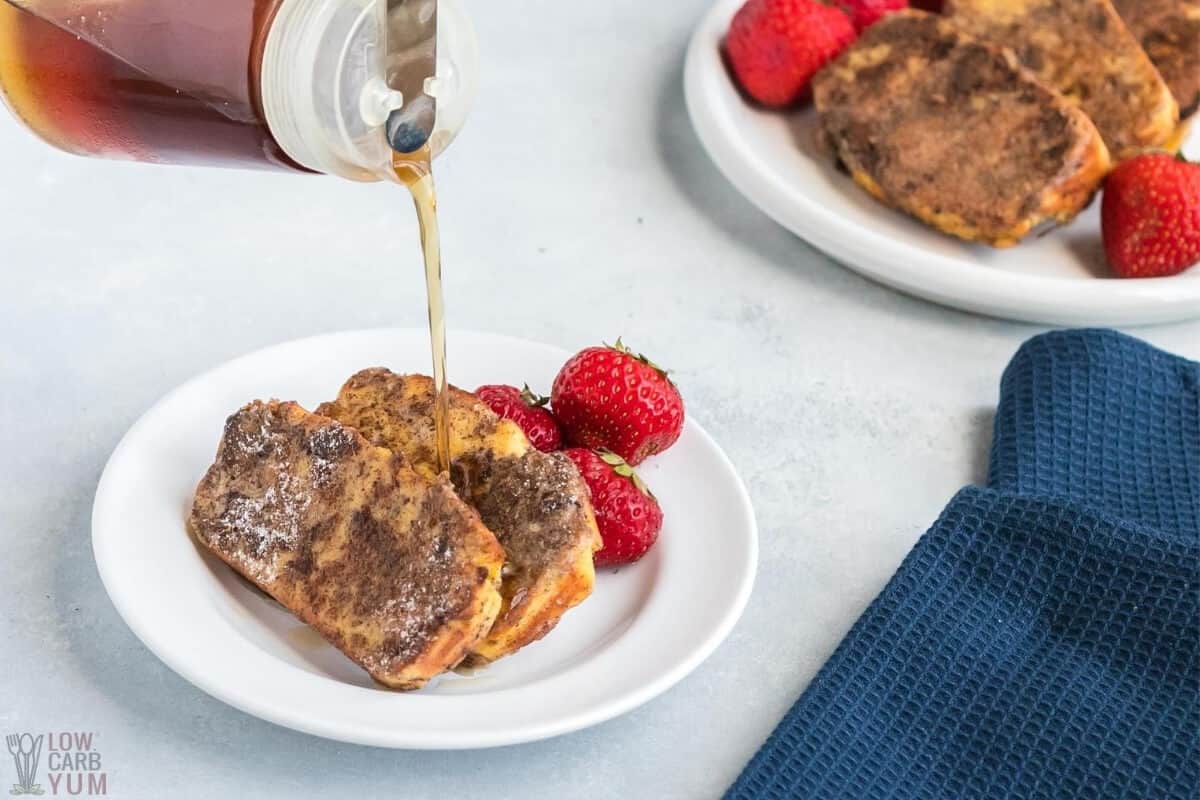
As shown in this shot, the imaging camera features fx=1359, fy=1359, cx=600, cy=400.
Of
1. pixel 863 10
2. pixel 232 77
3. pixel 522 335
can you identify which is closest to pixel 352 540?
pixel 232 77

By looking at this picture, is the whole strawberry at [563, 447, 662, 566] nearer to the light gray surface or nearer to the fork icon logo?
the light gray surface

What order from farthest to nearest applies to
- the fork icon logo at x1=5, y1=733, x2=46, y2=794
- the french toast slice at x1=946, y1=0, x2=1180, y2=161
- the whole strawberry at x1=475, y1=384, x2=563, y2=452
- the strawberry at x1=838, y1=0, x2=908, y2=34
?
the strawberry at x1=838, y1=0, x2=908, y2=34, the french toast slice at x1=946, y1=0, x2=1180, y2=161, the whole strawberry at x1=475, y1=384, x2=563, y2=452, the fork icon logo at x1=5, y1=733, x2=46, y2=794

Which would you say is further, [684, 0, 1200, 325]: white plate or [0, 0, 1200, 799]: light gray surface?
[684, 0, 1200, 325]: white plate

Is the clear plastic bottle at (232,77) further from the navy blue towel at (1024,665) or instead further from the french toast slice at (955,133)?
the french toast slice at (955,133)

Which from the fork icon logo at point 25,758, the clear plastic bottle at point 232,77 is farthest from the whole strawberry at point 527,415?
the fork icon logo at point 25,758

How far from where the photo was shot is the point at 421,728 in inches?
47.4

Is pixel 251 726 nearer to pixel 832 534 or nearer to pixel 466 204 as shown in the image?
pixel 832 534

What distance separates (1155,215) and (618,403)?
102 cm

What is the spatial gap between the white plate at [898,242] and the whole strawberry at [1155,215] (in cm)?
4

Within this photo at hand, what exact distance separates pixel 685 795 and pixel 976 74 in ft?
4.55

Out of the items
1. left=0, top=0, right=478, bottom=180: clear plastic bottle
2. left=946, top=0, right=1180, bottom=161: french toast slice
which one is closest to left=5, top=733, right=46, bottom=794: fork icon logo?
left=0, top=0, right=478, bottom=180: clear plastic bottle

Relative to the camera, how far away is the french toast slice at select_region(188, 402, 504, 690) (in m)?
1.28

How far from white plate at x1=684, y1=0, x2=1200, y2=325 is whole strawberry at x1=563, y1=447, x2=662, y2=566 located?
77 centimetres

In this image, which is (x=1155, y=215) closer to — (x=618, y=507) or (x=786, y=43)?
(x=786, y=43)
